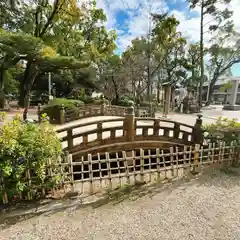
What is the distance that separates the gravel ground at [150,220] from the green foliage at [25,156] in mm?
523

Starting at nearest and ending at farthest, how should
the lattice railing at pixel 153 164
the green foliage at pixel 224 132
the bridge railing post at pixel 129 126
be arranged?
the lattice railing at pixel 153 164
the green foliage at pixel 224 132
the bridge railing post at pixel 129 126

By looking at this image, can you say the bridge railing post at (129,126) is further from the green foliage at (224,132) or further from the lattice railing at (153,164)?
the green foliage at (224,132)

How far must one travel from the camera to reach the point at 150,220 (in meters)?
2.54

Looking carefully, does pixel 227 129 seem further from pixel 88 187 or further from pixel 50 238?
pixel 50 238

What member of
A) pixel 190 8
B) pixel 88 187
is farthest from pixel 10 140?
pixel 190 8

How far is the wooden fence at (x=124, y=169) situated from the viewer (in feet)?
9.53

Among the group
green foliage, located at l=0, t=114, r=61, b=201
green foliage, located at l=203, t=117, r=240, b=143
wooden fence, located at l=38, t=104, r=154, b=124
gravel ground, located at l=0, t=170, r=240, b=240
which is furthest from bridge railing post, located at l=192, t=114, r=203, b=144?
wooden fence, located at l=38, t=104, r=154, b=124

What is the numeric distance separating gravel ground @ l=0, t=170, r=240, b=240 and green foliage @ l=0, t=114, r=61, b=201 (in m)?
0.52

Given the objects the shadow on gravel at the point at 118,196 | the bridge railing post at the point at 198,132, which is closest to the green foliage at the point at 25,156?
the shadow on gravel at the point at 118,196

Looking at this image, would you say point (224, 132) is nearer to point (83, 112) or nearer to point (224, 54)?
point (83, 112)

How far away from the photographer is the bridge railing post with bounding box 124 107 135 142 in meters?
5.52

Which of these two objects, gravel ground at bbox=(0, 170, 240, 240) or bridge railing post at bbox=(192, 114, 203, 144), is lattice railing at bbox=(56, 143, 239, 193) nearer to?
gravel ground at bbox=(0, 170, 240, 240)

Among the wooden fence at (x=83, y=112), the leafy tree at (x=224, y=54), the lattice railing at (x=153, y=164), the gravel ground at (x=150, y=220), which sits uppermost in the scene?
the leafy tree at (x=224, y=54)

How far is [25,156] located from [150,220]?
2123 millimetres
